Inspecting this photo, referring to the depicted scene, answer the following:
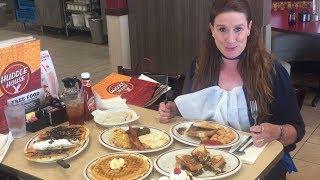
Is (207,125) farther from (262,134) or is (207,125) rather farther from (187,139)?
(262,134)

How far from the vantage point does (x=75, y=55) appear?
6246 mm

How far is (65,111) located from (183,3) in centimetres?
218

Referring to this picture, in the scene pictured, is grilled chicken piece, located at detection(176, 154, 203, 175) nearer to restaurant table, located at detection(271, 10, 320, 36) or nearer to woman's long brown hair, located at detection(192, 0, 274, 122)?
woman's long brown hair, located at detection(192, 0, 274, 122)

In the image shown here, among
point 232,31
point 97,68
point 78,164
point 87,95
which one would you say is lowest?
point 97,68

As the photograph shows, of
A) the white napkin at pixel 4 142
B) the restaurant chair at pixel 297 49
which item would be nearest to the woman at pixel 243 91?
the white napkin at pixel 4 142

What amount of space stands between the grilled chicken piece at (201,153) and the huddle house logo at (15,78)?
2.68ft

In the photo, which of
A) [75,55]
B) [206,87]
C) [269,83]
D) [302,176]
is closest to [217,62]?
[206,87]

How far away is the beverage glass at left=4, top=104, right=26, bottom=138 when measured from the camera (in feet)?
5.55

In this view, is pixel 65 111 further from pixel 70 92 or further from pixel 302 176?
pixel 302 176

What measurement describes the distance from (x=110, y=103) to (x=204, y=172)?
77 cm

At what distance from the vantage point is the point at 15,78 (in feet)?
5.76

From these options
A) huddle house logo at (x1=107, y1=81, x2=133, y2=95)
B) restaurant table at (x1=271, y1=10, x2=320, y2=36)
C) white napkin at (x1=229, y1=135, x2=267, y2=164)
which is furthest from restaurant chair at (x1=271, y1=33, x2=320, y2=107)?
white napkin at (x1=229, y1=135, x2=267, y2=164)

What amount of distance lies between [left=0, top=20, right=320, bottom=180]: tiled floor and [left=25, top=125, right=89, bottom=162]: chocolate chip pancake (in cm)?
168

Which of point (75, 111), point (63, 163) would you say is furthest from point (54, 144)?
point (75, 111)
